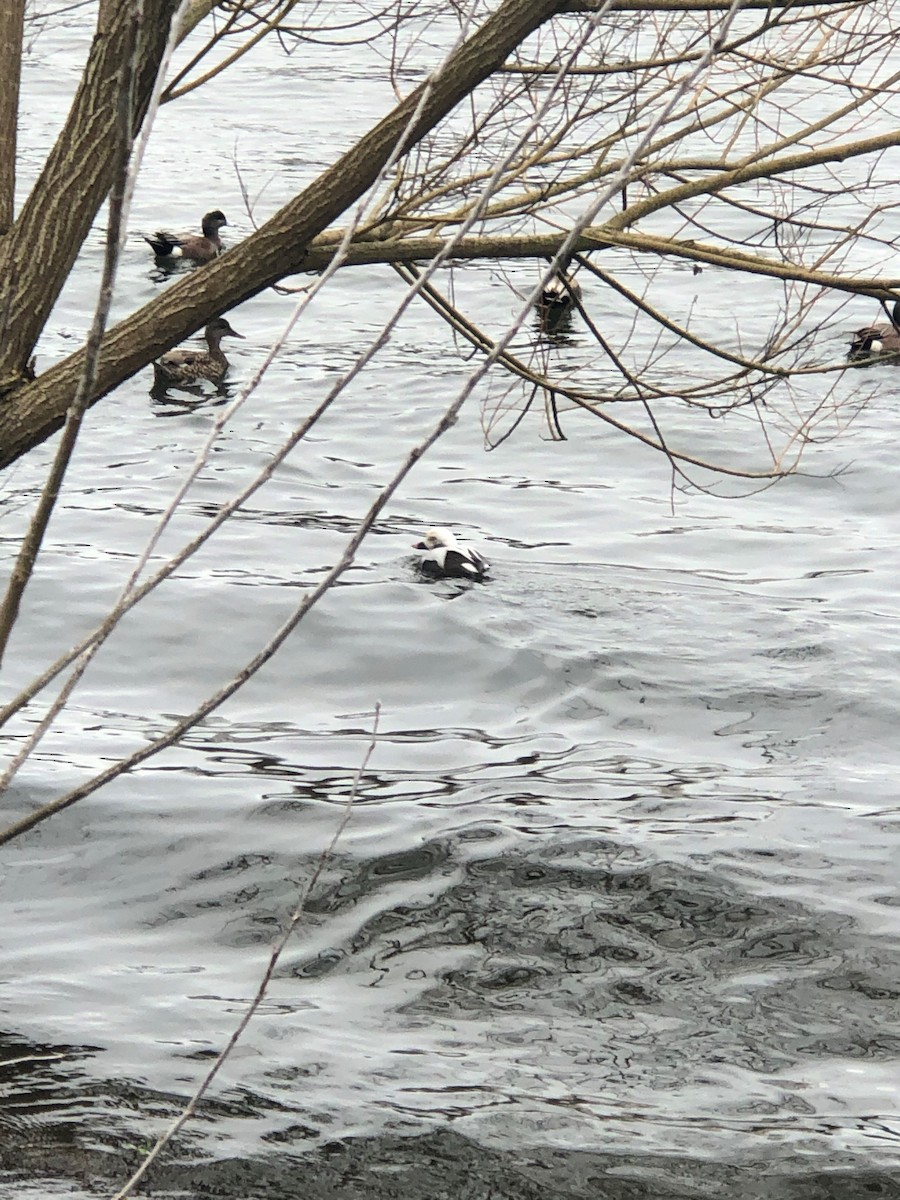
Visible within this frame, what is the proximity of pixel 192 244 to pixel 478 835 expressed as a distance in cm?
1169

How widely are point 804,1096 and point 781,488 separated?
7.03 meters

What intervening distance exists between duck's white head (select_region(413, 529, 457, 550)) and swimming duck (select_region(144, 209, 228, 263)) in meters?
7.84

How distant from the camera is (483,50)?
373cm

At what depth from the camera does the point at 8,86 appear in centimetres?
402

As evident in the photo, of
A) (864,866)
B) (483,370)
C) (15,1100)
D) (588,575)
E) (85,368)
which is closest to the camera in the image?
(85,368)

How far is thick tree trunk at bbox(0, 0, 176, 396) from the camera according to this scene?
3.75m

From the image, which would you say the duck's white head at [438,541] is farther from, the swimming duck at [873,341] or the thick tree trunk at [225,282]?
the thick tree trunk at [225,282]

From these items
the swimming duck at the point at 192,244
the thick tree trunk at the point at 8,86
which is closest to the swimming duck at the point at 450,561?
the thick tree trunk at the point at 8,86

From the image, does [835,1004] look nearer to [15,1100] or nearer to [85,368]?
[15,1100]

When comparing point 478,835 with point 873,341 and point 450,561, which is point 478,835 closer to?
point 450,561

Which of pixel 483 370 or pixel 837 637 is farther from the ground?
pixel 483 370

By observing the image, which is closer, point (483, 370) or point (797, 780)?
point (483, 370)

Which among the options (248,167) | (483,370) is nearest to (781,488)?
(483,370)

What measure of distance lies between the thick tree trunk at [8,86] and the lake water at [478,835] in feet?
8.73
